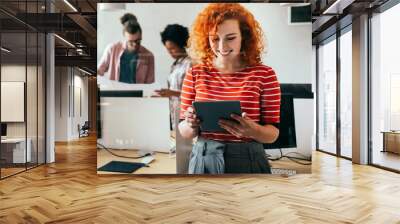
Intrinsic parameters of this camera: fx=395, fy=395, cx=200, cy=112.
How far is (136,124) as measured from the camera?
6.24m

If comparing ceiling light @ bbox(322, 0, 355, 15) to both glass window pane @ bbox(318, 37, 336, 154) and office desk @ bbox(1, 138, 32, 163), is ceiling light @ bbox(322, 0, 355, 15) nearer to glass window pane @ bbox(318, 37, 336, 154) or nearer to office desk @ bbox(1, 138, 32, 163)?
glass window pane @ bbox(318, 37, 336, 154)

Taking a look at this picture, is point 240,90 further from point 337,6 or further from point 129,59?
point 337,6

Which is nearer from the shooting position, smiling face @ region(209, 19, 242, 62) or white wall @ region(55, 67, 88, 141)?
smiling face @ region(209, 19, 242, 62)

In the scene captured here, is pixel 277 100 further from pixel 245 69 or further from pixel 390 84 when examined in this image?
pixel 390 84

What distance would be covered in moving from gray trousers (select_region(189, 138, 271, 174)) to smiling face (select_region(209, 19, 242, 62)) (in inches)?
52.7

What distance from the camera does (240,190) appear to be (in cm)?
529

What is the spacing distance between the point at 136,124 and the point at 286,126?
7.74ft

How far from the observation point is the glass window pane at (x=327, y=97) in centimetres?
990

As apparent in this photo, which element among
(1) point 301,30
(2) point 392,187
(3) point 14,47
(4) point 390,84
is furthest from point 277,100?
(3) point 14,47

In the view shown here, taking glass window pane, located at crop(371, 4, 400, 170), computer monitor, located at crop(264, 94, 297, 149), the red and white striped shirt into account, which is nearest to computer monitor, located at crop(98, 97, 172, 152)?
the red and white striped shirt

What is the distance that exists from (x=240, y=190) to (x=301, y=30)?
274cm

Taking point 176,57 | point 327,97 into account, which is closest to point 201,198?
point 176,57

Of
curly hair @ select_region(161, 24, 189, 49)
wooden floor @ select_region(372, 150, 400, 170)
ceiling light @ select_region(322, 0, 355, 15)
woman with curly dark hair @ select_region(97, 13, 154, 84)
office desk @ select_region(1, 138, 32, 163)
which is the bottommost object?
wooden floor @ select_region(372, 150, 400, 170)

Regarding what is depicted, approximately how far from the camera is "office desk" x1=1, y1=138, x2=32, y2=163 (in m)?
6.36
